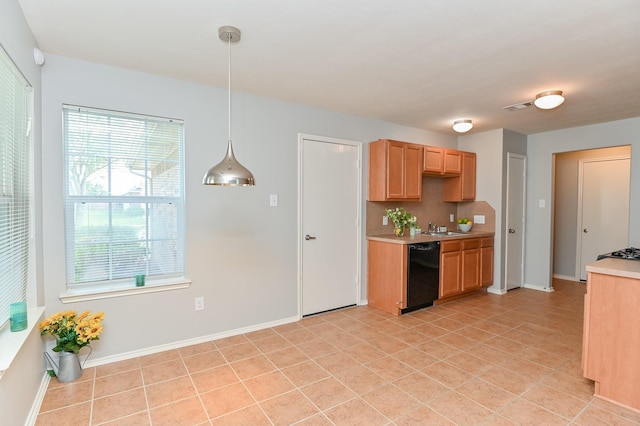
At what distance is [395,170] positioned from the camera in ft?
13.7

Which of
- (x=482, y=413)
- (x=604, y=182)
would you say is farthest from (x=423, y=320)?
(x=604, y=182)

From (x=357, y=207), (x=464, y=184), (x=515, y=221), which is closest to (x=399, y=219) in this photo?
(x=357, y=207)

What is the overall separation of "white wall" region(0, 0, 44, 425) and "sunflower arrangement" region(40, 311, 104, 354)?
94mm

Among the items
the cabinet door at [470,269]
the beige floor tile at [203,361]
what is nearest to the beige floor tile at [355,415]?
the beige floor tile at [203,361]

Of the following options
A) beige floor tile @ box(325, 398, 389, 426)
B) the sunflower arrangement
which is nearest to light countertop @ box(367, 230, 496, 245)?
beige floor tile @ box(325, 398, 389, 426)

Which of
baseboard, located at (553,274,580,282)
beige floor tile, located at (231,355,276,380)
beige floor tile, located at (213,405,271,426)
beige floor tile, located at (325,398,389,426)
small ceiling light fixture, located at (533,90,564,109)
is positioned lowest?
beige floor tile, located at (213,405,271,426)

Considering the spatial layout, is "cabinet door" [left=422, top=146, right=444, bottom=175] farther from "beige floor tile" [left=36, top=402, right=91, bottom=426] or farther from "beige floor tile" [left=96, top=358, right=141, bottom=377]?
"beige floor tile" [left=36, top=402, right=91, bottom=426]

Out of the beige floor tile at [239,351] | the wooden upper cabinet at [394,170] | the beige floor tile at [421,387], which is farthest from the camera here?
the wooden upper cabinet at [394,170]

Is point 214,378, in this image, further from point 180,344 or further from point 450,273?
point 450,273

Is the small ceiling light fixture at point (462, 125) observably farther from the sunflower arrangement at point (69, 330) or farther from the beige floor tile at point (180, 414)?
the sunflower arrangement at point (69, 330)

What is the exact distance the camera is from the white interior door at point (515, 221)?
16.5 feet

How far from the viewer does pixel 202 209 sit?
3.10 metres

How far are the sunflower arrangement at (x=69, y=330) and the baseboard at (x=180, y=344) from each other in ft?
1.02

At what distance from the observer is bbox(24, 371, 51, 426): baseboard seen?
1953mm
